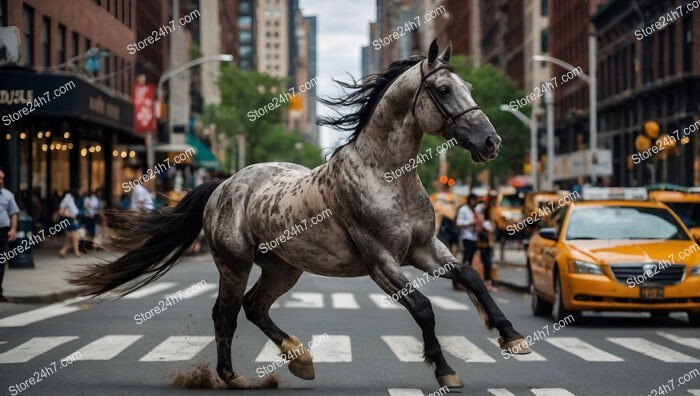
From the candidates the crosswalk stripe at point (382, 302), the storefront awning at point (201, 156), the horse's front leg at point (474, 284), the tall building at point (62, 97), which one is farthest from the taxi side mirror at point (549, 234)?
the storefront awning at point (201, 156)

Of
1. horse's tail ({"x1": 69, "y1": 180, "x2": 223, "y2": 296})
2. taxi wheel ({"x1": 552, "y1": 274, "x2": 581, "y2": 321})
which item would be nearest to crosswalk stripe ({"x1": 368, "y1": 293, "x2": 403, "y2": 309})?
taxi wheel ({"x1": 552, "y1": 274, "x2": 581, "y2": 321})

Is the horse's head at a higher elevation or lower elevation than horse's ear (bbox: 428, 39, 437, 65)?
lower

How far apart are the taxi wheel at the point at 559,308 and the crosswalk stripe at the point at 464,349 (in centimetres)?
213

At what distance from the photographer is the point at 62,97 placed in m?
33.7

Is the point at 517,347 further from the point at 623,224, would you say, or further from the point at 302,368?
the point at 623,224

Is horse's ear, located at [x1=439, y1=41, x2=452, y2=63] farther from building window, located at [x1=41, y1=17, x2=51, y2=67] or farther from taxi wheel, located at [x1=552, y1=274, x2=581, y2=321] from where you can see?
building window, located at [x1=41, y1=17, x2=51, y2=67]

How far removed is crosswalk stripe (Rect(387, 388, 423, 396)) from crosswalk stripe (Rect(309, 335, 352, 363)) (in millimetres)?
2366

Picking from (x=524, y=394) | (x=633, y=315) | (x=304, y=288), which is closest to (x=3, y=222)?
(x=304, y=288)

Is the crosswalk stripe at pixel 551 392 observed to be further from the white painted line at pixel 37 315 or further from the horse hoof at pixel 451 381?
the white painted line at pixel 37 315

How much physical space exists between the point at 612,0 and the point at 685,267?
55615 millimetres

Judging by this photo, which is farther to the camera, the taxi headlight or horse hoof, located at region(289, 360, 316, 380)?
the taxi headlight

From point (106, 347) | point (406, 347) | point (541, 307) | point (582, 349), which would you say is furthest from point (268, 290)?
point (541, 307)

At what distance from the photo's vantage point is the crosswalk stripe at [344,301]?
817 inches

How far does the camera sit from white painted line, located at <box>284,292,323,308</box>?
20656 mm
